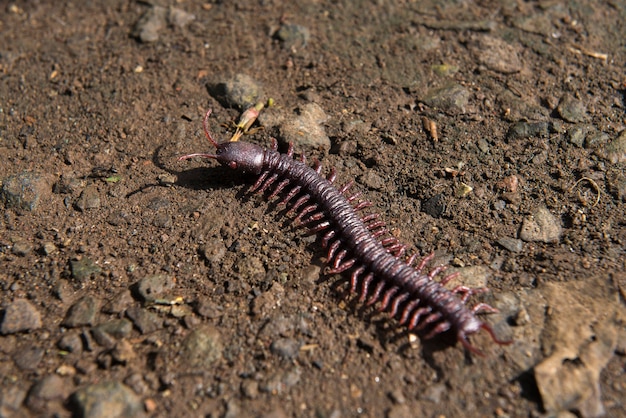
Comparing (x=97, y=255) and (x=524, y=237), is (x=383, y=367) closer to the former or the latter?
(x=524, y=237)

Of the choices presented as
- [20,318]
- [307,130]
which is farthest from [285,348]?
[307,130]

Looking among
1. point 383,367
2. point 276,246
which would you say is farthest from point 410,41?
point 383,367

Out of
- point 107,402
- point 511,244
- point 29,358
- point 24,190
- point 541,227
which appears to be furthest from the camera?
point 24,190

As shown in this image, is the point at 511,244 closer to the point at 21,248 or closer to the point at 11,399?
the point at 11,399

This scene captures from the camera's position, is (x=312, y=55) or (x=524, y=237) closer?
(x=524, y=237)

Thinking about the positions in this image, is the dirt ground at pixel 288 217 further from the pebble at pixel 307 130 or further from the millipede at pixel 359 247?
the millipede at pixel 359 247

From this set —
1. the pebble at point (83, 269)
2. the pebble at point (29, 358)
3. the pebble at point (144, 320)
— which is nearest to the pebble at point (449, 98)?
the pebble at point (144, 320)

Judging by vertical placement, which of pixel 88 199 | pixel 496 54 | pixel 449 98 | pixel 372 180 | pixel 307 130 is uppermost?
pixel 496 54
